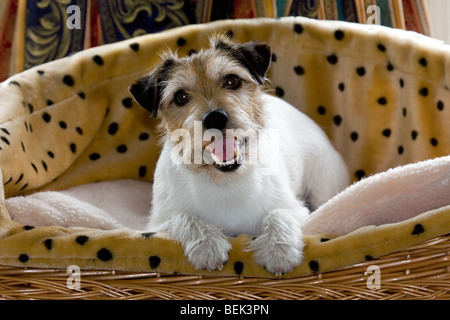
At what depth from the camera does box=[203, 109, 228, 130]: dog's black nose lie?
1969 mm

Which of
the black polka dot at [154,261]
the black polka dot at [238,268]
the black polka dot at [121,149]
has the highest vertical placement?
the black polka dot at [121,149]

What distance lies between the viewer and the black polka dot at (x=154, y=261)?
6.33 ft

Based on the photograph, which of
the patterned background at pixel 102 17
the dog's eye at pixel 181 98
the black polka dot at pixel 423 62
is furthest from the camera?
the patterned background at pixel 102 17

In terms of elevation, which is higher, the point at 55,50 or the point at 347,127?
the point at 55,50

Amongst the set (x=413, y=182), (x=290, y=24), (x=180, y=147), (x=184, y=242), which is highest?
(x=290, y=24)

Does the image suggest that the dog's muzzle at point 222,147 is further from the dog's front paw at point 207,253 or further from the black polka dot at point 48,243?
the black polka dot at point 48,243

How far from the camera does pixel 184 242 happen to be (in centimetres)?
198

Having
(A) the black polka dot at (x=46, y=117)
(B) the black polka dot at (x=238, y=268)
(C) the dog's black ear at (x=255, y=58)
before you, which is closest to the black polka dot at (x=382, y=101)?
(C) the dog's black ear at (x=255, y=58)

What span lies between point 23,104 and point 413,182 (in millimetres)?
2003

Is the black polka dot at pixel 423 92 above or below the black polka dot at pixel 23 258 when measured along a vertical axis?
above

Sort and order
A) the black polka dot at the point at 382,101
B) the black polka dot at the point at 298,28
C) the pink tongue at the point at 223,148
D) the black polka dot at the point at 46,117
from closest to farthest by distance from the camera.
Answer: the pink tongue at the point at 223,148, the black polka dot at the point at 46,117, the black polka dot at the point at 382,101, the black polka dot at the point at 298,28

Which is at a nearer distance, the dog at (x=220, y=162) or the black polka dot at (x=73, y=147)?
the dog at (x=220, y=162)

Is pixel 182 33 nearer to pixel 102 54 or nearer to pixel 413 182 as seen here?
pixel 102 54
